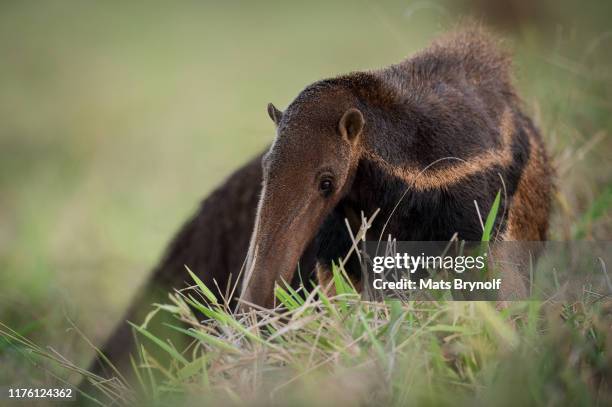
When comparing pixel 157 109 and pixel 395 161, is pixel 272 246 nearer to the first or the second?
pixel 395 161

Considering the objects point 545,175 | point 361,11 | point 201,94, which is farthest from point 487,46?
point 361,11

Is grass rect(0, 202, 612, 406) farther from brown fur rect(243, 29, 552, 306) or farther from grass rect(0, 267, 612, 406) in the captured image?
brown fur rect(243, 29, 552, 306)

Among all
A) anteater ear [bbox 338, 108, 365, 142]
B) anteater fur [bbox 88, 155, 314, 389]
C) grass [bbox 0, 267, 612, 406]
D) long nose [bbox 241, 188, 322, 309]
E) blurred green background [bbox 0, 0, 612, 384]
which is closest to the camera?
grass [bbox 0, 267, 612, 406]

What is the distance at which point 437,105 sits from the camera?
15.4 ft

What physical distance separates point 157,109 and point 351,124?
15073 millimetres

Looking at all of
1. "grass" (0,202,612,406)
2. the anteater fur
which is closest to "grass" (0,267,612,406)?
"grass" (0,202,612,406)

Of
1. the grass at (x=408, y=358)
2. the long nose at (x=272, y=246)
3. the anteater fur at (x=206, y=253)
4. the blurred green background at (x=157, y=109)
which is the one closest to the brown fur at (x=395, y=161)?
the long nose at (x=272, y=246)

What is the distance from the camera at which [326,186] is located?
14.0ft

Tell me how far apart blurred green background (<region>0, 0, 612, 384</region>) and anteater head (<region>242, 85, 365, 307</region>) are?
1.38 meters

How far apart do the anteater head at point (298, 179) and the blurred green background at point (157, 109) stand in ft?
4.52

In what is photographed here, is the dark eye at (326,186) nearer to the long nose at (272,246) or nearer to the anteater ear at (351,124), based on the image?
the long nose at (272,246)

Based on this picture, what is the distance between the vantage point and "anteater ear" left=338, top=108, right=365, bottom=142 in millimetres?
4227

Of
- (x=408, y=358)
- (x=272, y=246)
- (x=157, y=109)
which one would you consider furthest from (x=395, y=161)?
(x=157, y=109)

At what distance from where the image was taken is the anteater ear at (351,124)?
4.23 m
